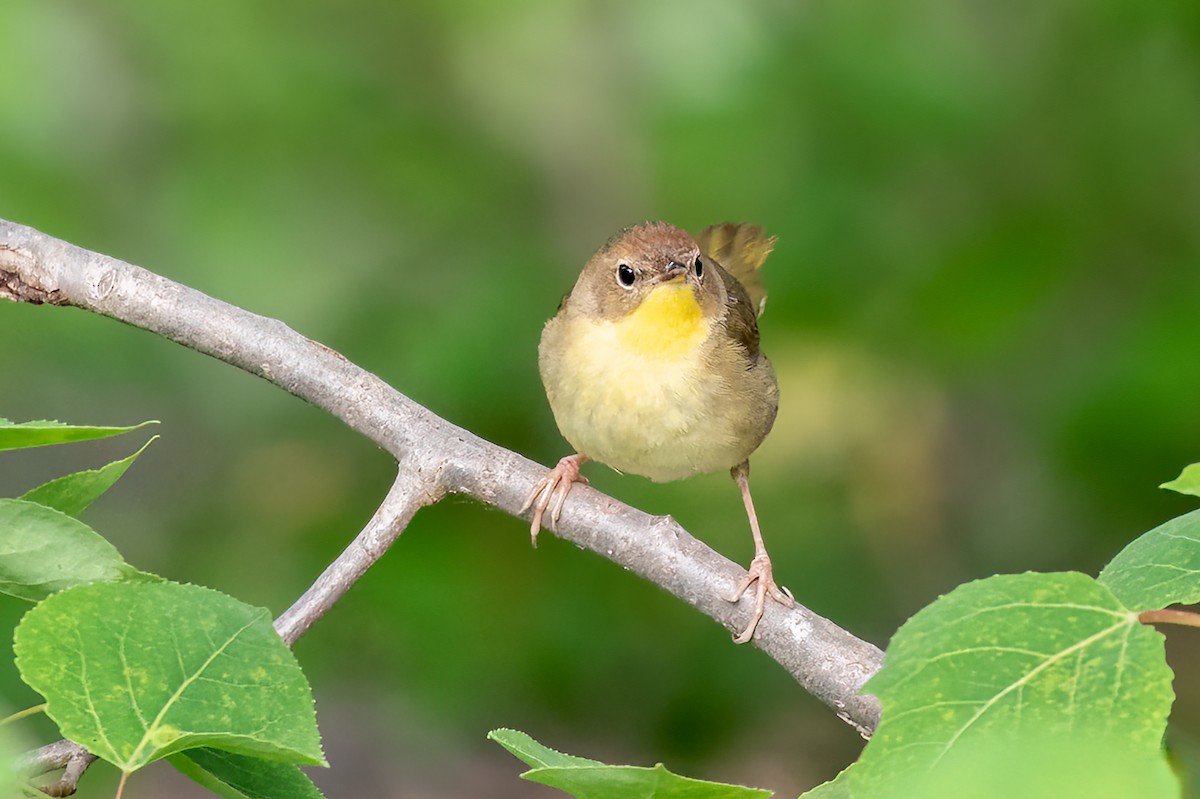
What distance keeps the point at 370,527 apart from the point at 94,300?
0.80 m

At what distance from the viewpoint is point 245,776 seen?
1396 millimetres

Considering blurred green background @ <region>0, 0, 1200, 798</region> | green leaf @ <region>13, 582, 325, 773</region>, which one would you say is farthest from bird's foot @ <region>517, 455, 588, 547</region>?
blurred green background @ <region>0, 0, 1200, 798</region>

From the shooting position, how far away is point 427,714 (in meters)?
4.58

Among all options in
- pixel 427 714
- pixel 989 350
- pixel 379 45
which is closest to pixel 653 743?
pixel 427 714

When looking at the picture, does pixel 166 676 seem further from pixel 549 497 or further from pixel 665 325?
pixel 665 325

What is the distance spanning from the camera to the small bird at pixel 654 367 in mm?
3219

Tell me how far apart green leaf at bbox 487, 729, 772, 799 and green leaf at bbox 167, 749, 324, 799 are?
271 mm

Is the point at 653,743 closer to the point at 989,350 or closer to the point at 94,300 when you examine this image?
the point at 989,350

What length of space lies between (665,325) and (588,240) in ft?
5.16

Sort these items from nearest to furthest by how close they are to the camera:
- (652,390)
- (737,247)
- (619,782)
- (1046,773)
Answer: (1046,773)
(619,782)
(652,390)
(737,247)

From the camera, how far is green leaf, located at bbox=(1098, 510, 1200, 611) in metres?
1.20

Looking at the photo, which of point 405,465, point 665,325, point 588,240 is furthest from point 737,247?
point 405,465

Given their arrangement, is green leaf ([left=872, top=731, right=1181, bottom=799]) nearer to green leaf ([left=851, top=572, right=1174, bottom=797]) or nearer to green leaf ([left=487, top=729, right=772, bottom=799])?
green leaf ([left=851, top=572, right=1174, bottom=797])

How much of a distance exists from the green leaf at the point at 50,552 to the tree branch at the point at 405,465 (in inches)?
16.6
